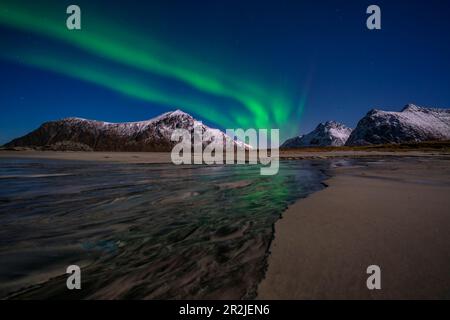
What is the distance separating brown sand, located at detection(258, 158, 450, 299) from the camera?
2457 mm

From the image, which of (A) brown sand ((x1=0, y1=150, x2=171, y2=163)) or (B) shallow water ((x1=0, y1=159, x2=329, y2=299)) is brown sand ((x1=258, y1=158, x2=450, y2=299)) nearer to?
(B) shallow water ((x1=0, y1=159, x2=329, y2=299))

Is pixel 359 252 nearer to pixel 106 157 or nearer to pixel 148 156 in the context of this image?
pixel 106 157

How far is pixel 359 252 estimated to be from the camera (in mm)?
3334

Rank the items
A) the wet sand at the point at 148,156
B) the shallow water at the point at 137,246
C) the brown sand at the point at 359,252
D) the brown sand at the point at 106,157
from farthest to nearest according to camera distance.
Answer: the wet sand at the point at 148,156, the brown sand at the point at 106,157, the shallow water at the point at 137,246, the brown sand at the point at 359,252

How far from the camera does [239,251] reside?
11.8 feet

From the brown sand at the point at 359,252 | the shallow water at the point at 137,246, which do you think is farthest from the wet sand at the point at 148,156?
the brown sand at the point at 359,252

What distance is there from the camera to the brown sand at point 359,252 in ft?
8.06

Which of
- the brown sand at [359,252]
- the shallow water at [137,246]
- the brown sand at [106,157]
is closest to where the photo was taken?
the brown sand at [359,252]

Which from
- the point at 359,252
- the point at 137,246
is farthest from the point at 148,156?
the point at 359,252

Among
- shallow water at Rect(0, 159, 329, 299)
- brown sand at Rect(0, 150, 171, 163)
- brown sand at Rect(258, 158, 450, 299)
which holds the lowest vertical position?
shallow water at Rect(0, 159, 329, 299)

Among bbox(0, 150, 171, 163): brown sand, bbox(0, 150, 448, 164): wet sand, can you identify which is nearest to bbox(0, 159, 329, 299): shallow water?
bbox(0, 150, 448, 164): wet sand

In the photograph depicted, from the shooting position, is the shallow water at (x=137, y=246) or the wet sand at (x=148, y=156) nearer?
the shallow water at (x=137, y=246)

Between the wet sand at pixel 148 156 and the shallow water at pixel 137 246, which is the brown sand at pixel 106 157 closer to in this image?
the wet sand at pixel 148 156
